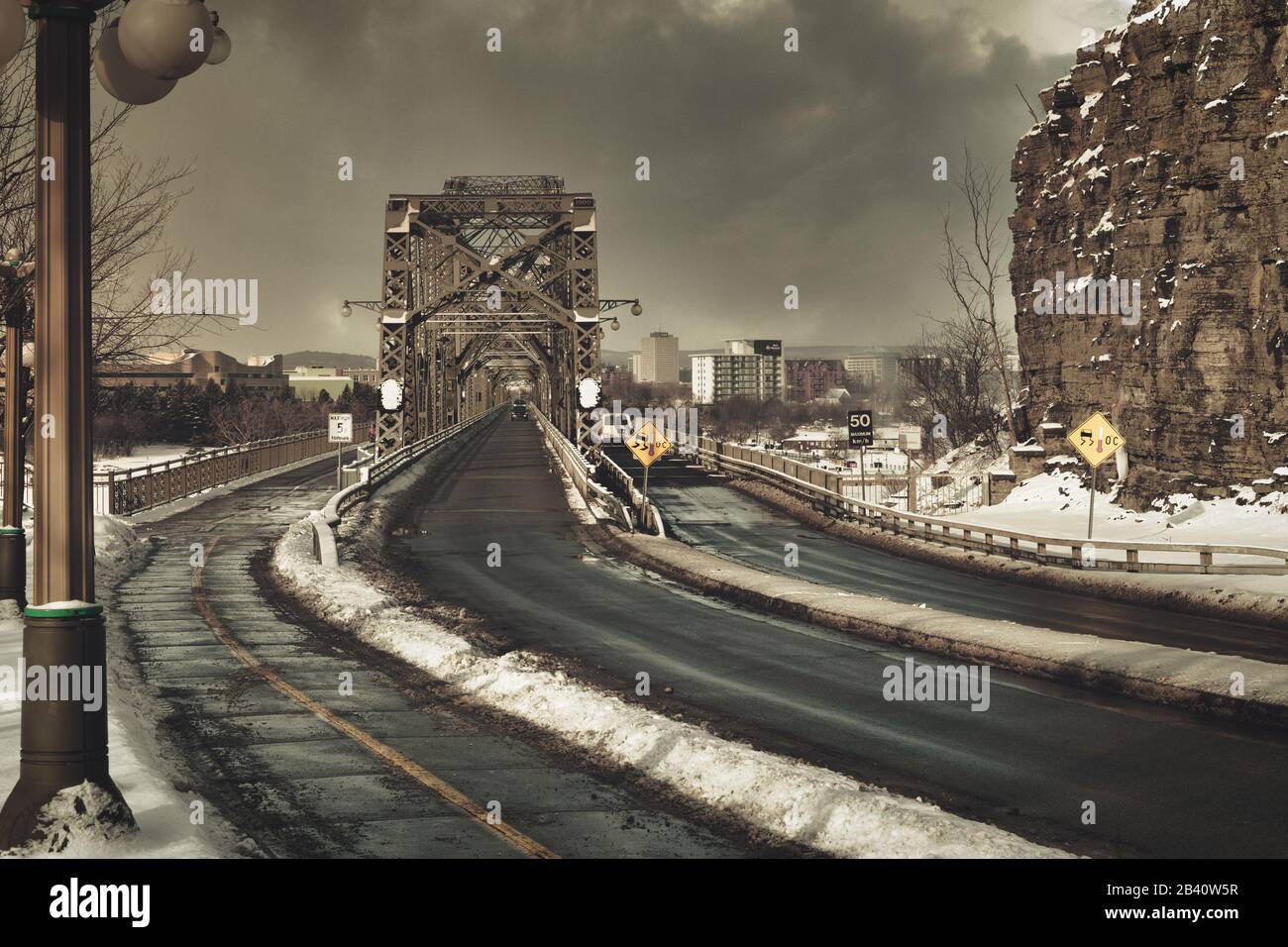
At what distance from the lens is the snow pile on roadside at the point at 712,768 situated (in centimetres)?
747

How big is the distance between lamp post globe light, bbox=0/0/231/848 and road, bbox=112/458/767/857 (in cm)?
149

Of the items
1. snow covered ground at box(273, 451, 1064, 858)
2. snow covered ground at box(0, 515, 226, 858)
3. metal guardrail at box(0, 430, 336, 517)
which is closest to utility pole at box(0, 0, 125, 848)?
snow covered ground at box(0, 515, 226, 858)

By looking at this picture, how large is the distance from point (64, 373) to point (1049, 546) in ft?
99.5

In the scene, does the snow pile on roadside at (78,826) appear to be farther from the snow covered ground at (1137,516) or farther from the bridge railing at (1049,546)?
the snow covered ground at (1137,516)

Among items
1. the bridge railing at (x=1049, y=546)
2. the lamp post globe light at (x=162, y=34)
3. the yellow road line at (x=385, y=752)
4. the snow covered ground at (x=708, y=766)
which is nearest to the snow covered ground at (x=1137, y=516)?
the bridge railing at (x=1049, y=546)

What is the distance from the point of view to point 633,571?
25250mm

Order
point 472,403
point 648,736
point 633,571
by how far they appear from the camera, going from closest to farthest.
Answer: point 648,736
point 633,571
point 472,403

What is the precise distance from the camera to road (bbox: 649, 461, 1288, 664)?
→ 18031 millimetres

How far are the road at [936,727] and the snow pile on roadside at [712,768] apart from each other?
752 millimetres

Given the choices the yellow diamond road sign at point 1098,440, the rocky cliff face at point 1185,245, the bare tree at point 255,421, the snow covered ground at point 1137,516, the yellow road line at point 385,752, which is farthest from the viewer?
the bare tree at point 255,421

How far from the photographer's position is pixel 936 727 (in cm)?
1120

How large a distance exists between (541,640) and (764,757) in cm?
737
